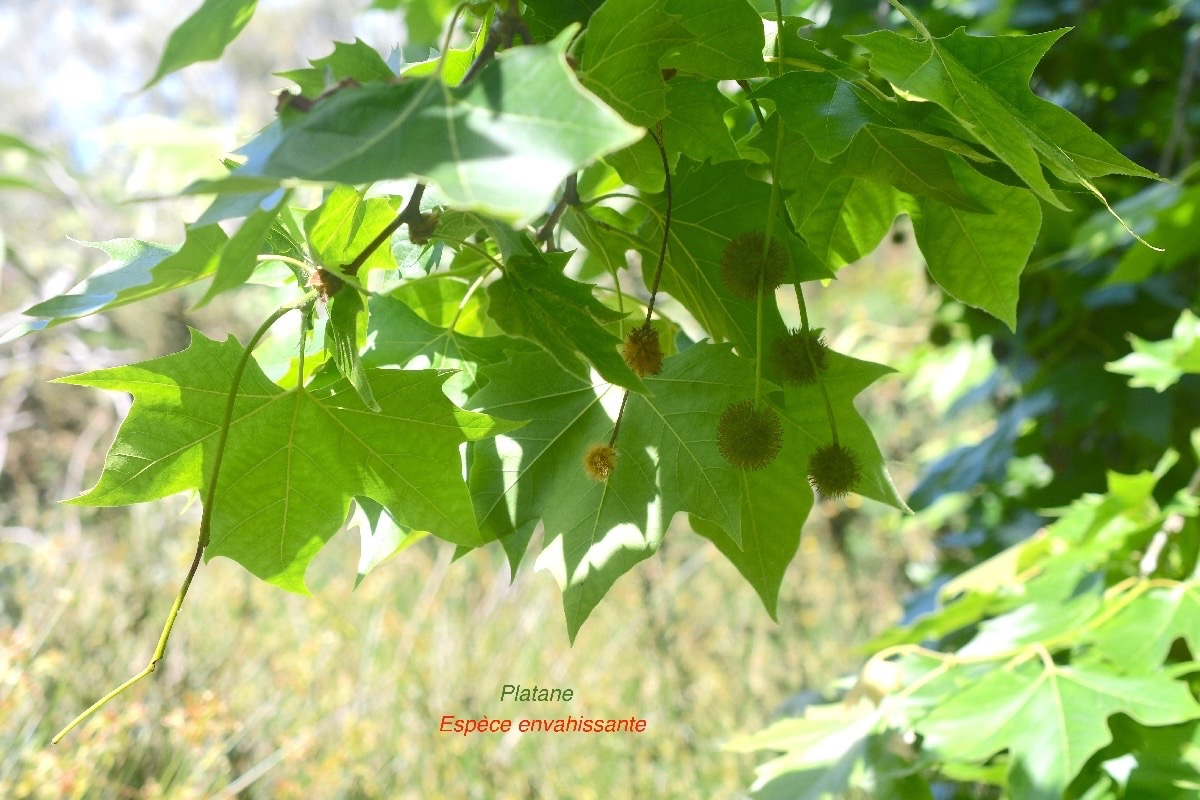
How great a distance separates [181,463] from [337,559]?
3.84 m

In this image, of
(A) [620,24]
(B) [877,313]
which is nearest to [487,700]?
(A) [620,24]

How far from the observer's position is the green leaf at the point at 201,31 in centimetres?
50

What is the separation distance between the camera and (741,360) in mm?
616

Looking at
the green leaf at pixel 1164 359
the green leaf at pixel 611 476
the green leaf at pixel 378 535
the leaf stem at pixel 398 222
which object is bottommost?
the green leaf at pixel 1164 359

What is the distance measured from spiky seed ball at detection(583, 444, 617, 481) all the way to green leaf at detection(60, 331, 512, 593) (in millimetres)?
76

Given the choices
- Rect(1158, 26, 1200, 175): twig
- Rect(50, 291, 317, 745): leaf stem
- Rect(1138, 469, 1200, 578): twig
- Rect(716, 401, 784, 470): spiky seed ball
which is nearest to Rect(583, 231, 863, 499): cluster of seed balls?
Rect(716, 401, 784, 470): spiky seed ball

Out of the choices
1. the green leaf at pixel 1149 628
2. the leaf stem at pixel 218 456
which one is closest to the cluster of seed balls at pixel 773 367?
the leaf stem at pixel 218 456

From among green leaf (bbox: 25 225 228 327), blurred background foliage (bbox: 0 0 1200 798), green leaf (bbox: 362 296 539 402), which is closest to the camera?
green leaf (bbox: 25 225 228 327)

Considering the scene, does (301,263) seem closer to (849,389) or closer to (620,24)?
(620,24)

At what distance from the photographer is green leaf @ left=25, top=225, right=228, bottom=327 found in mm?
449

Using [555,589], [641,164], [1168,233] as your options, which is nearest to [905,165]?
[641,164]

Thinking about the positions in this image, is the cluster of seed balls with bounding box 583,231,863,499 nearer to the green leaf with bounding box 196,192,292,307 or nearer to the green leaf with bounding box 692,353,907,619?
the green leaf with bounding box 692,353,907,619

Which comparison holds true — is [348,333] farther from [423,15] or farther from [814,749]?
[814,749]

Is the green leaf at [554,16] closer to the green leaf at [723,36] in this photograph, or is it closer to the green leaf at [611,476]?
the green leaf at [723,36]
